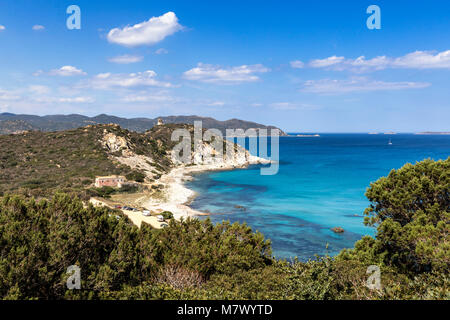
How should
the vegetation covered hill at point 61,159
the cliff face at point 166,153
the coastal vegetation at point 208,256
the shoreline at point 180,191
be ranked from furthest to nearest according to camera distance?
the cliff face at point 166,153, the vegetation covered hill at point 61,159, the shoreline at point 180,191, the coastal vegetation at point 208,256

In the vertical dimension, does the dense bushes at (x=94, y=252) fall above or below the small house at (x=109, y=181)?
above

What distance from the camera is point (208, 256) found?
47.0 feet

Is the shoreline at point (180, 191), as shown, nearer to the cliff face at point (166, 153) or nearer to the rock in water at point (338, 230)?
the cliff face at point (166, 153)

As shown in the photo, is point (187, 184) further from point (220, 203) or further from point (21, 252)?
point (21, 252)

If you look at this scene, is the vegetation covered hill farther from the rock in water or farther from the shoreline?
the rock in water

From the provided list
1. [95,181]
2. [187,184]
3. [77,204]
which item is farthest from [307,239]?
[95,181]

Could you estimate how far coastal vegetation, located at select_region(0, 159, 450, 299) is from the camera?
962 cm

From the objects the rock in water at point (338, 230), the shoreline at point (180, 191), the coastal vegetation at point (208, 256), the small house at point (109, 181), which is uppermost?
the coastal vegetation at point (208, 256)

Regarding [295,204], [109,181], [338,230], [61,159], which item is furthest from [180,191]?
[338,230]

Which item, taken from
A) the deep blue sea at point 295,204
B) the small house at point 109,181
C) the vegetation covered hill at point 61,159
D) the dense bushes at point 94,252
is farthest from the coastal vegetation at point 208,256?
the small house at point 109,181

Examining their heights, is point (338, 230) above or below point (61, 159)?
below

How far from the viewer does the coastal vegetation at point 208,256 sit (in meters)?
9.62

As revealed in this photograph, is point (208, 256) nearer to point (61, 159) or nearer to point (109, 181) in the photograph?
point (109, 181)

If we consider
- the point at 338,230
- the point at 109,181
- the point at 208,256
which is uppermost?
the point at 208,256
